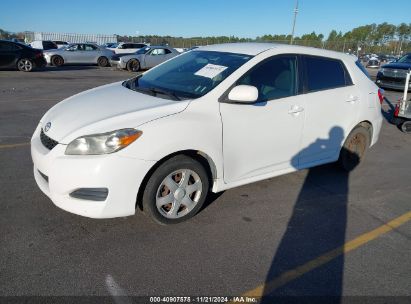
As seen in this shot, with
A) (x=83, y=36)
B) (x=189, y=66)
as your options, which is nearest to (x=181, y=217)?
(x=189, y=66)

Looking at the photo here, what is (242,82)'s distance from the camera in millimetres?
3684

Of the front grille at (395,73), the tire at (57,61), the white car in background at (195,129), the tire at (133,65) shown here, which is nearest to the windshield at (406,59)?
the front grille at (395,73)

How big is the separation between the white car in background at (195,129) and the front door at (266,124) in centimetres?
1

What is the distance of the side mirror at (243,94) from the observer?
344 centimetres

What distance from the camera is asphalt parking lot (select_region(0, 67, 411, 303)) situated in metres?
2.72

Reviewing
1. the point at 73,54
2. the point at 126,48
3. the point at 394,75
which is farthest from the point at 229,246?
the point at 126,48

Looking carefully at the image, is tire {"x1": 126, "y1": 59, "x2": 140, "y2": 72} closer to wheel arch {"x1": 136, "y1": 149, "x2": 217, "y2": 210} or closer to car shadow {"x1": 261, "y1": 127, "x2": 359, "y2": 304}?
car shadow {"x1": 261, "y1": 127, "x2": 359, "y2": 304}

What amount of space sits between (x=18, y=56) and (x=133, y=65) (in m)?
5.66

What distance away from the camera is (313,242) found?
337 centimetres

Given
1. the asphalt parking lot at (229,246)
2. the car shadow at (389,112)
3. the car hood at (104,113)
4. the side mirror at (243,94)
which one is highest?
the side mirror at (243,94)

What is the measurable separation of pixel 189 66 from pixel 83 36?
4508cm

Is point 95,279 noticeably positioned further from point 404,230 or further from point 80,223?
point 404,230

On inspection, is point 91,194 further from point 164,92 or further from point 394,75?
point 394,75

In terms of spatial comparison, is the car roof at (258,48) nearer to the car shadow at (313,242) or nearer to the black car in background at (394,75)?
the car shadow at (313,242)
